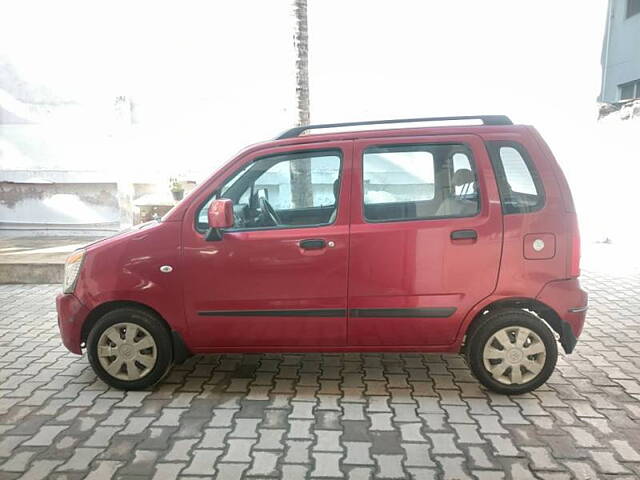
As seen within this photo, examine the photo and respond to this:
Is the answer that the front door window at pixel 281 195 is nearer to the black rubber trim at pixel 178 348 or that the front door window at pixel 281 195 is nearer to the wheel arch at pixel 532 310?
the black rubber trim at pixel 178 348

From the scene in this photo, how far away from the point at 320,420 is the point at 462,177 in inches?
75.0

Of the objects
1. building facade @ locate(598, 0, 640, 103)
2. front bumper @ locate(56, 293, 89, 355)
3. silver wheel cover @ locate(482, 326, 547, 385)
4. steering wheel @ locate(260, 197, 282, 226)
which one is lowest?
silver wheel cover @ locate(482, 326, 547, 385)

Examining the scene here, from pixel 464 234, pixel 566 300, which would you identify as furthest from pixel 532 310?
pixel 464 234

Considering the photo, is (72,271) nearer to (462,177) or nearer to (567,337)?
(462,177)

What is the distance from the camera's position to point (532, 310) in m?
3.62

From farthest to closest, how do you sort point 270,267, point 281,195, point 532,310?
point 281,195 < point 532,310 < point 270,267

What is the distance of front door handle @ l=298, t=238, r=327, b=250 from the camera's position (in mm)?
3461

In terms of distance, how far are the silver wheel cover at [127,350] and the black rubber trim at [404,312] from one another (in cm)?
150

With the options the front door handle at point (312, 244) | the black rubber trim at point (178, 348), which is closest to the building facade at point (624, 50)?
the front door handle at point (312, 244)

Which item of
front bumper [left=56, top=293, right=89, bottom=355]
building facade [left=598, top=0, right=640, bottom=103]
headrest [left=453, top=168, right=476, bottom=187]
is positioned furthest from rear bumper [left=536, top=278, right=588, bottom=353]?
building facade [left=598, top=0, right=640, bottom=103]

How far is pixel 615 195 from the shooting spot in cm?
912

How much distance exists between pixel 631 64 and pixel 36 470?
52.5 feet

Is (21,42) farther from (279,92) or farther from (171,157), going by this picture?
(279,92)

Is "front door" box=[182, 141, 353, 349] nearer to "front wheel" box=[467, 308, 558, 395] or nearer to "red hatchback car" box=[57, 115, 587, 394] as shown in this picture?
"red hatchback car" box=[57, 115, 587, 394]
